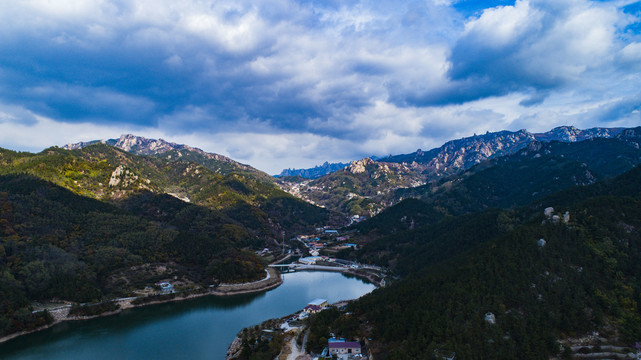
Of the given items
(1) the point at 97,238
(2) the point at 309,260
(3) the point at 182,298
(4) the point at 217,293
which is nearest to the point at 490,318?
(4) the point at 217,293

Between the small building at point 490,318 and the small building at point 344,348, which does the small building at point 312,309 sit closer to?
the small building at point 344,348

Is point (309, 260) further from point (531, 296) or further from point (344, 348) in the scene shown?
point (531, 296)

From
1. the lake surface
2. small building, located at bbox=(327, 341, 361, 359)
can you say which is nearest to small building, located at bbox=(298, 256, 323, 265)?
the lake surface

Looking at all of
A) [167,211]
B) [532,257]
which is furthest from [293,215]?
[532,257]

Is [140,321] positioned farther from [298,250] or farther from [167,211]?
[298,250]

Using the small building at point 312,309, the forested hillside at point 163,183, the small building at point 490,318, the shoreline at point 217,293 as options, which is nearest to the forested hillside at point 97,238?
the forested hillside at point 163,183
